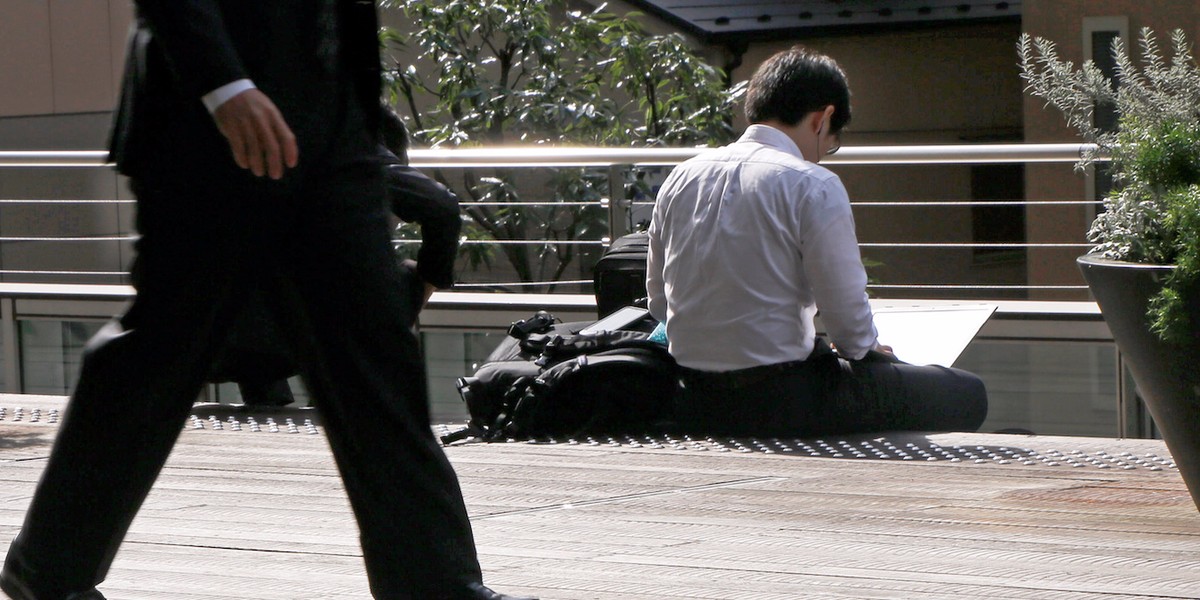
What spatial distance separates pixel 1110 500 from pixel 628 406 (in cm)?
130

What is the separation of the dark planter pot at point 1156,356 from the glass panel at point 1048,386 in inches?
165

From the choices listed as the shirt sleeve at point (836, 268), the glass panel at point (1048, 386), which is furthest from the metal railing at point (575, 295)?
the shirt sleeve at point (836, 268)

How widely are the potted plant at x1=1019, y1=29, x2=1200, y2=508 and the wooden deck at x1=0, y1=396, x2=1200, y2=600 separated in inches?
8.2

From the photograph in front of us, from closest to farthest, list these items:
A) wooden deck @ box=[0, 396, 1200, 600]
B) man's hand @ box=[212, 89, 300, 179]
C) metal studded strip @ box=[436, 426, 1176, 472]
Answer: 1. man's hand @ box=[212, 89, 300, 179]
2. wooden deck @ box=[0, 396, 1200, 600]
3. metal studded strip @ box=[436, 426, 1176, 472]

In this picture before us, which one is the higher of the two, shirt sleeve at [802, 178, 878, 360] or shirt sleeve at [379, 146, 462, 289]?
shirt sleeve at [379, 146, 462, 289]

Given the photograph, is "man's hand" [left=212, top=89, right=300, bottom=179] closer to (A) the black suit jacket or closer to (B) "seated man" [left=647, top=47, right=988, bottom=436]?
(A) the black suit jacket

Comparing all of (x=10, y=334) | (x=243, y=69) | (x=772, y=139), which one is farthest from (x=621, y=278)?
(x=10, y=334)

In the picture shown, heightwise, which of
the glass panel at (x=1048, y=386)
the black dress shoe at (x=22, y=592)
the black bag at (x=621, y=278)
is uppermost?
the black bag at (x=621, y=278)

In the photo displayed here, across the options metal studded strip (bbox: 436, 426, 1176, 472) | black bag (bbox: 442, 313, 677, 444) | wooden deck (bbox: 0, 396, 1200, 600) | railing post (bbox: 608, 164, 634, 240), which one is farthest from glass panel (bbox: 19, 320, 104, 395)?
metal studded strip (bbox: 436, 426, 1176, 472)

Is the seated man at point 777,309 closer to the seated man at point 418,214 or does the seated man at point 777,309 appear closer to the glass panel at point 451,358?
the seated man at point 418,214

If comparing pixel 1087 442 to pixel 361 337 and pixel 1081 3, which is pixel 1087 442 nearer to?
pixel 361 337

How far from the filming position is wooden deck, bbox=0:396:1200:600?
2.32m

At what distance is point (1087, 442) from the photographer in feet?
11.7

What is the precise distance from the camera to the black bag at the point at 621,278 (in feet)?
16.5
